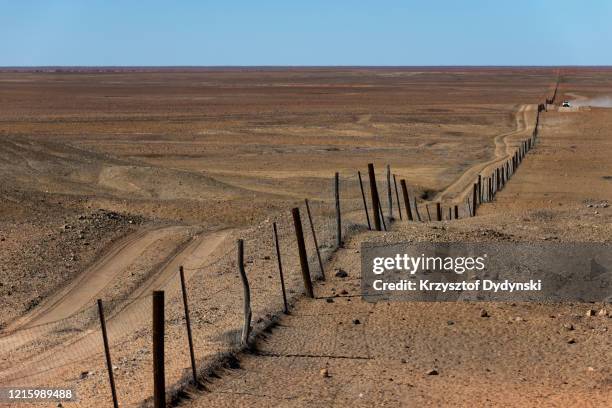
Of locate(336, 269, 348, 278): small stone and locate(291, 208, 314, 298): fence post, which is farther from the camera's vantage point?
locate(336, 269, 348, 278): small stone

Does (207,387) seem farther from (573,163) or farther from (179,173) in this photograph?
(573,163)

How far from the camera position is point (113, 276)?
18.4 meters

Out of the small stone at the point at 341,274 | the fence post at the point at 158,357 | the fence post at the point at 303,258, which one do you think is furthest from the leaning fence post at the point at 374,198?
the fence post at the point at 158,357

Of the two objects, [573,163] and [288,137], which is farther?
[288,137]

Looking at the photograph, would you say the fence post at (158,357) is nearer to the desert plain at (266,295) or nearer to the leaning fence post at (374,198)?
the desert plain at (266,295)

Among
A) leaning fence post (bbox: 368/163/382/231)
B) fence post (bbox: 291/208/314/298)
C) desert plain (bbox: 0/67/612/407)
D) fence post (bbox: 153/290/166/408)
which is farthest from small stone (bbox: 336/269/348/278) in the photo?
fence post (bbox: 153/290/166/408)

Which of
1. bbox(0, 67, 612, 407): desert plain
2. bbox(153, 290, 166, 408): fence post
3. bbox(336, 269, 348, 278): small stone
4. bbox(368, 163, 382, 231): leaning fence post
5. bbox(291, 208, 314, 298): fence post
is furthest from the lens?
bbox(368, 163, 382, 231): leaning fence post

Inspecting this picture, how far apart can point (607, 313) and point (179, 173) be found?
→ 807 inches

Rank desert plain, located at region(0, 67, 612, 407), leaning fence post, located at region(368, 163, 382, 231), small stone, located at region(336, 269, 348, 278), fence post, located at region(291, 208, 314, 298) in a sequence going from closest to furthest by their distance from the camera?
desert plain, located at region(0, 67, 612, 407) < fence post, located at region(291, 208, 314, 298) < small stone, located at region(336, 269, 348, 278) < leaning fence post, located at region(368, 163, 382, 231)

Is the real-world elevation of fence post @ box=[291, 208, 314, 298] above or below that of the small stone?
above

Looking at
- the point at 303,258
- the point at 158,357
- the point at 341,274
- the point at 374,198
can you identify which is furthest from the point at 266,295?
→ the point at 158,357

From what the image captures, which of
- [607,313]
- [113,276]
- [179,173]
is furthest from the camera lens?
[179,173]

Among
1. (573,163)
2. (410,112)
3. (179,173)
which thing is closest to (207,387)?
(179,173)

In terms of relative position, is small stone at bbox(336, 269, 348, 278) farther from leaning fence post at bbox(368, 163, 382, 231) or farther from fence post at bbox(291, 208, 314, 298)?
leaning fence post at bbox(368, 163, 382, 231)
